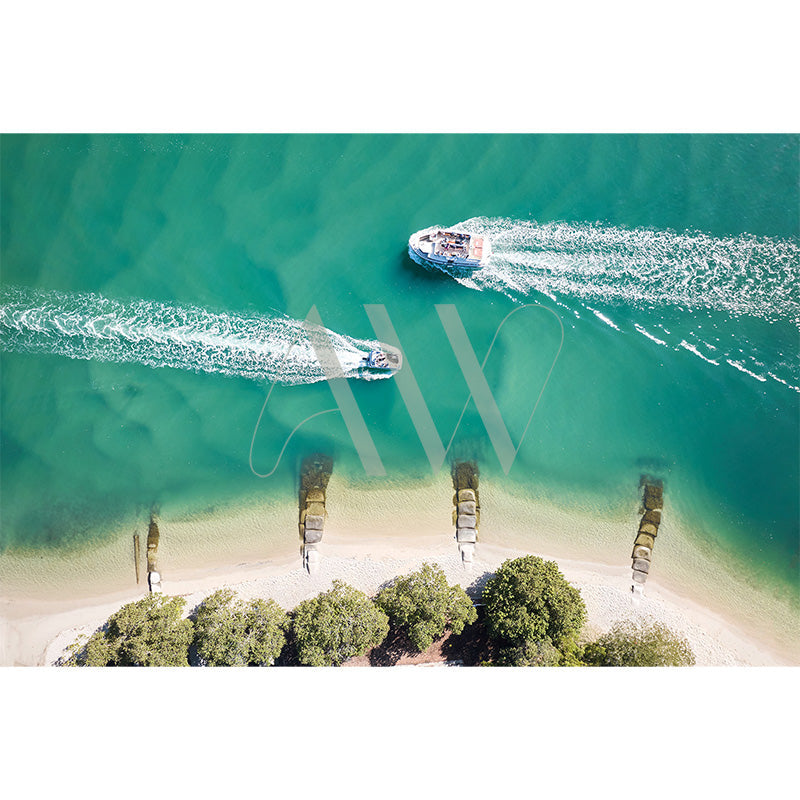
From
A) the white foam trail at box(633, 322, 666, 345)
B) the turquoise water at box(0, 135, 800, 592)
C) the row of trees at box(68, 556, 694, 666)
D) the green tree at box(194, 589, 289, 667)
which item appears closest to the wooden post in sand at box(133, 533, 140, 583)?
the turquoise water at box(0, 135, 800, 592)

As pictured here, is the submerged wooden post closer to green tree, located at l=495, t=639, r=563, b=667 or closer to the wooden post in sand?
the wooden post in sand

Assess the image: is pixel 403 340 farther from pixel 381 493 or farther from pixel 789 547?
pixel 789 547

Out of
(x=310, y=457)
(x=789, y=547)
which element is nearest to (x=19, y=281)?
(x=310, y=457)

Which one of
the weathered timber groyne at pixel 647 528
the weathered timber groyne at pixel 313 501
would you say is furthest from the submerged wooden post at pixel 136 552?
the weathered timber groyne at pixel 647 528

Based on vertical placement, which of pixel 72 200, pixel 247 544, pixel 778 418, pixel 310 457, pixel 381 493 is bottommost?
pixel 247 544

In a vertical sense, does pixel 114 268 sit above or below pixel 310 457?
above

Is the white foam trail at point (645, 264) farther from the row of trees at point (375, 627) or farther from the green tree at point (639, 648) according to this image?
the green tree at point (639, 648)
